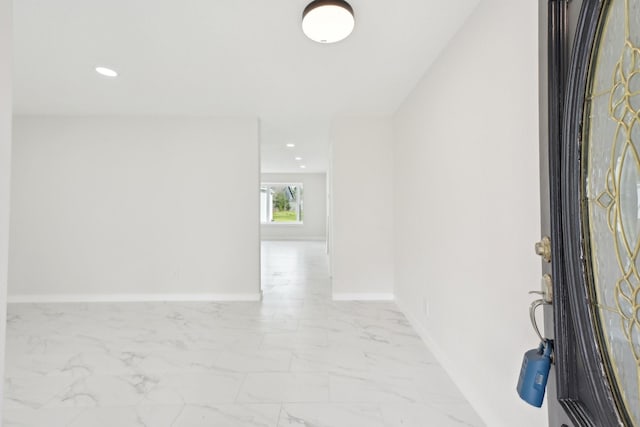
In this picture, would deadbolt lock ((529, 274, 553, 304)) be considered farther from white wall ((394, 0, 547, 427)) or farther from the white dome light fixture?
the white dome light fixture

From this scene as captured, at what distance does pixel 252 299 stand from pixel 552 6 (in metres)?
3.89

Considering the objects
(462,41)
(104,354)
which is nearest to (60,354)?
(104,354)

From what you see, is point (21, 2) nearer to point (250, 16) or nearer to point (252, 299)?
point (250, 16)

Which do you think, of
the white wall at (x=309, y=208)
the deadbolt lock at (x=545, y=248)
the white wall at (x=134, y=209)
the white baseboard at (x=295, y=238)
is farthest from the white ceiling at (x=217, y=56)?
the white baseboard at (x=295, y=238)

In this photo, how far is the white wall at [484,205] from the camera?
4.44 ft

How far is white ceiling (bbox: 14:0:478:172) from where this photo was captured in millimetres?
1888

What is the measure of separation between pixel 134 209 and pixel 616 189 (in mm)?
4480

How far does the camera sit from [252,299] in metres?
3.95

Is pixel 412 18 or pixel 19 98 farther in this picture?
pixel 19 98

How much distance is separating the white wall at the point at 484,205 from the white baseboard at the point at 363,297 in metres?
1.22

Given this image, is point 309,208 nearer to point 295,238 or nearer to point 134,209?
point 295,238

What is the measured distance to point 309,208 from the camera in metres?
10.9

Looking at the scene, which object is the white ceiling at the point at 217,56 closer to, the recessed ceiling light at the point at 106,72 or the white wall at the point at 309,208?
the recessed ceiling light at the point at 106,72

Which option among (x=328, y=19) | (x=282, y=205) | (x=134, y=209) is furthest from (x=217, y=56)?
(x=282, y=205)
